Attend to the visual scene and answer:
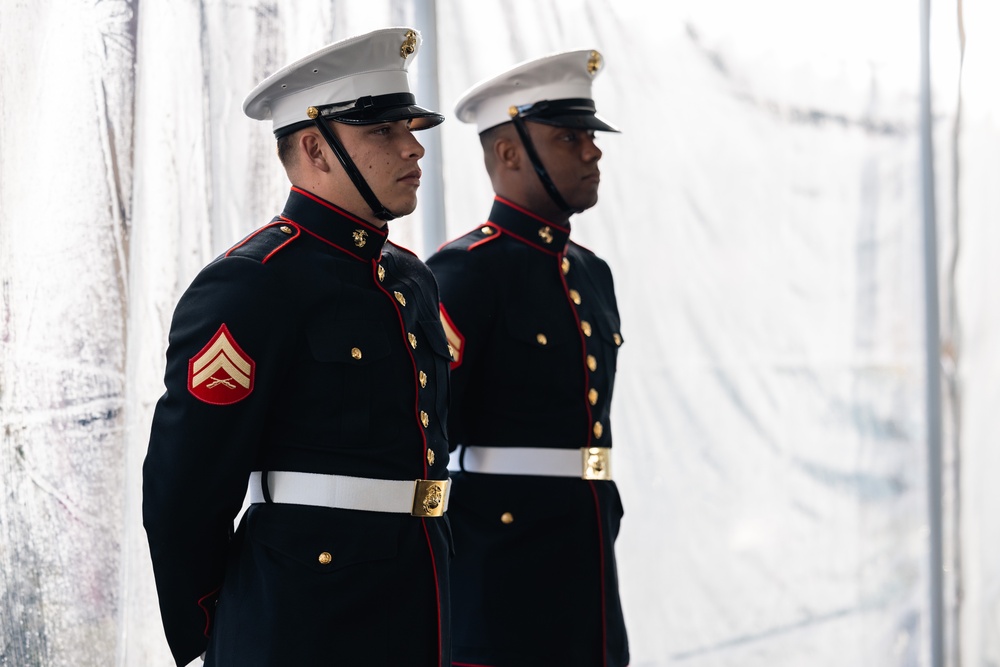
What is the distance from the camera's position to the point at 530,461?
206cm

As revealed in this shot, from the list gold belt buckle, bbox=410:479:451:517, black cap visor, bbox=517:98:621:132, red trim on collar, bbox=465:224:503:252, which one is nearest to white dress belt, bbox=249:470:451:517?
gold belt buckle, bbox=410:479:451:517

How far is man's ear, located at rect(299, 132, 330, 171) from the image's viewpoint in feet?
5.37

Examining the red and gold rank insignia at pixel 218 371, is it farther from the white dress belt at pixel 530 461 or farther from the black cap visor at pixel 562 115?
the black cap visor at pixel 562 115

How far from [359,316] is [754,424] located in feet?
5.85

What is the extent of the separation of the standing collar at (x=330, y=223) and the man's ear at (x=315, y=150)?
44 mm

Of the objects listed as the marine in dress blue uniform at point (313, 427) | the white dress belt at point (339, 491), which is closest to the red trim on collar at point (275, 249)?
the marine in dress blue uniform at point (313, 427)

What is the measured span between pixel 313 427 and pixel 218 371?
15 cm

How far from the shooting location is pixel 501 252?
218 centimetres

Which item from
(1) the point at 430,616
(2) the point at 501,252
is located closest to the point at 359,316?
(1) the point at 430,616

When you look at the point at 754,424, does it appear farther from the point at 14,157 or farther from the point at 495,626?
the point at 14,157

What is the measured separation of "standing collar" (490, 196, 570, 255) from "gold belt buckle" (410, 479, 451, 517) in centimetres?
71

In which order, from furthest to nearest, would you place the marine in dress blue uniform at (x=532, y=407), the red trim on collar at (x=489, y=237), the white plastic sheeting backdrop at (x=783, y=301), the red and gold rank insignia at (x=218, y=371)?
the white plastic sheeting backdrop at (x=783, y=301) → the red trim on collar at (x=489, y=237) → the marine in dress blue uniform at (x=532, y=407) → the red and gold rank insignia at (x=218, y=371)

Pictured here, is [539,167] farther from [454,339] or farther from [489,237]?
[454,339]

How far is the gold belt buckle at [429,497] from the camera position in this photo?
1592 millimetres
